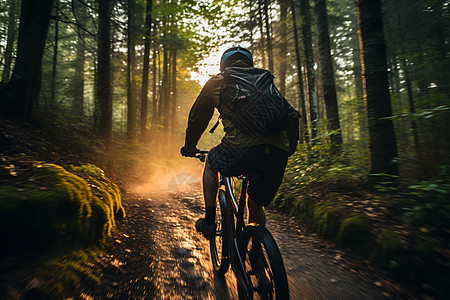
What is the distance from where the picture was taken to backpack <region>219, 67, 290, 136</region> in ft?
5.46

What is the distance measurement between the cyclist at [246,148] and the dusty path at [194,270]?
Answer: 1.01 meters

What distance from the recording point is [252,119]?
1.69 metres

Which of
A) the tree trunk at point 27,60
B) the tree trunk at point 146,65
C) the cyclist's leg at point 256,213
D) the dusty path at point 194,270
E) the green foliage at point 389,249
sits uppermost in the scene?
the tree trunk at point 146,65

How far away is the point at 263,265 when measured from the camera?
1764 mm

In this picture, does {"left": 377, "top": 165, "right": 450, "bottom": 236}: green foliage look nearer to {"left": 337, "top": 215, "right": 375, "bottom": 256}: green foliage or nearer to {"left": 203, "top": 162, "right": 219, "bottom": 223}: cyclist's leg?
{"left": 337, "top": 215, "right": 375, "bottom": 256}: green foliage

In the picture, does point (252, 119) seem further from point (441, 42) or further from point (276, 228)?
point (441, 42)

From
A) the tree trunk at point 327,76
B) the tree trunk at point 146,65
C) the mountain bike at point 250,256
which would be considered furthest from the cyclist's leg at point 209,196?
the tree trunk at point 146,65

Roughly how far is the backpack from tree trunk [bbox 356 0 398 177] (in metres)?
3.25

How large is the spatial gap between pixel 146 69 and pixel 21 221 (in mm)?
11515

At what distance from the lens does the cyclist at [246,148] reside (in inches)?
68.7

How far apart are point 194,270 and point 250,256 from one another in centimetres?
109

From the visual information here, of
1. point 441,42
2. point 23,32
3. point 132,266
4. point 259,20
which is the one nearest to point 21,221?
point 132,266

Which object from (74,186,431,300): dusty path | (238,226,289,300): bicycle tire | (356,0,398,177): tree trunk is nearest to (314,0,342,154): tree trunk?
(356,0,398,177): tree trunk

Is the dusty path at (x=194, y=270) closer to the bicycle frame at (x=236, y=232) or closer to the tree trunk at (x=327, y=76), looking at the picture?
the bicycle frame at (x=236, y=232)
